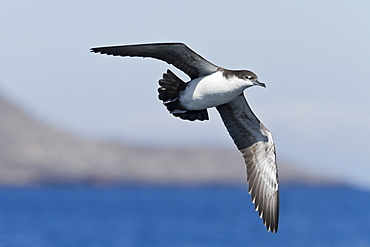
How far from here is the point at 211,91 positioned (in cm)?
1337

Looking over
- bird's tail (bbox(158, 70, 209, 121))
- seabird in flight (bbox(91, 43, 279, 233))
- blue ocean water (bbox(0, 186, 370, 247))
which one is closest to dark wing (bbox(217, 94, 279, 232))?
seabird in flight (bbox(91, 43, 279, 233))

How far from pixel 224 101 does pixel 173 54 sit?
1083 millimetres

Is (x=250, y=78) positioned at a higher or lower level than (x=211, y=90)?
higher

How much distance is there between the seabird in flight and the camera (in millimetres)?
13219

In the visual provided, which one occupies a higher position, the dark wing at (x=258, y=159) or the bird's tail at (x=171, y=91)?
the bird's tail at (x=171, y=91)

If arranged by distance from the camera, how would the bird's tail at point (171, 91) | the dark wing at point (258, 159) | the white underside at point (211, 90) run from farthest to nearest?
the dark wing at point (258, 159)
the bird's tail at point (171, 91)
the white underside at point (211, 90)

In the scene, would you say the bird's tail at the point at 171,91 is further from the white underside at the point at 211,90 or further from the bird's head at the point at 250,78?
the bird's head at the point at 250,78

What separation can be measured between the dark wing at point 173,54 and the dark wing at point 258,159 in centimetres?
143

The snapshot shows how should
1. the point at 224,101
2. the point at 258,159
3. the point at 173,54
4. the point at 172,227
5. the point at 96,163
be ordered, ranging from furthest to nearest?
the point at 96,163 → the point at 172,227 → the point at 258,159 → the point at 224,101 → the point at 173,54

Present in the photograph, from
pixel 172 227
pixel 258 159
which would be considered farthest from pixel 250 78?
pixel 172 227

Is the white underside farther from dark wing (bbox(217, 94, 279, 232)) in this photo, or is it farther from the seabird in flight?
dark wing (bbox(217, 94, 279, 232))

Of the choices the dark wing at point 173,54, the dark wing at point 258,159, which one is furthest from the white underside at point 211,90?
the dark wing at point 258,159

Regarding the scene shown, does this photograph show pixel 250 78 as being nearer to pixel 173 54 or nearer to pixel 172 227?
pixel 173 54

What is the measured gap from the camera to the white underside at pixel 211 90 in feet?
43.7
